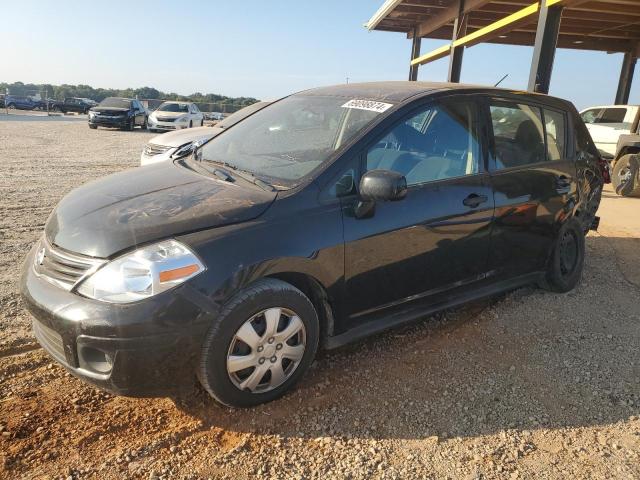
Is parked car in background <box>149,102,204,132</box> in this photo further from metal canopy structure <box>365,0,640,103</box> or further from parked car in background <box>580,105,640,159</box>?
parked car in background <box>580,105,640,159</box>

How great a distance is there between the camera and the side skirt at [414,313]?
300 centimetres

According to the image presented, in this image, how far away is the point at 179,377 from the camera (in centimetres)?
242

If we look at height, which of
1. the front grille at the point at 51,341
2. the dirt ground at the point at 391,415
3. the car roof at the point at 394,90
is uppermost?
the car roof at the point at 394,90

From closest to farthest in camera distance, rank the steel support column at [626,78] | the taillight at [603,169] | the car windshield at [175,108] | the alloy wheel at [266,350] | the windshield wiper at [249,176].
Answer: the alloy wheel at [266,350], the windshield wiper at [249,176], the taillight at [603,169], the steel support column at [626,78], the car windshield at [175,108]

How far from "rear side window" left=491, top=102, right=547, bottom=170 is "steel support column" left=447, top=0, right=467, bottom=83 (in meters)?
9.42

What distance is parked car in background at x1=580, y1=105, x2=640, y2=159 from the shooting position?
13.4 meters

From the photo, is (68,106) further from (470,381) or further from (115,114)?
(470,381)

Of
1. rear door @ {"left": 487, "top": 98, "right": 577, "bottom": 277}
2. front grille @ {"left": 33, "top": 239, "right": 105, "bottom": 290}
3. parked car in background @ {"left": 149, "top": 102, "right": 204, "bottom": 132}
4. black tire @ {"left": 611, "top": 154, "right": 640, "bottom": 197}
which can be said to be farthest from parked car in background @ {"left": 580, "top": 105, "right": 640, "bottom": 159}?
parked car in background @ {"left": 149, "top": 102, "right": 204, "bottom": 132}

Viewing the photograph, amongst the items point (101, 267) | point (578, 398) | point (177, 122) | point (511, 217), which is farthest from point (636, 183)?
point (177, 122)

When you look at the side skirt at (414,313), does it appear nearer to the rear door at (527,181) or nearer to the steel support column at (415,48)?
the rear door at (527,181)

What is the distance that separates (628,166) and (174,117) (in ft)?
55.3

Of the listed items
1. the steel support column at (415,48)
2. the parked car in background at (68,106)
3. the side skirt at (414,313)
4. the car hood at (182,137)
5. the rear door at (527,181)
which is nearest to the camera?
the side skirt at (414,313)

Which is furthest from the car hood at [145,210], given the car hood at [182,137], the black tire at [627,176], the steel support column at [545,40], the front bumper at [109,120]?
the front bumper at [109,120]

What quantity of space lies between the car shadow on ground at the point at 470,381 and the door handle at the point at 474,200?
960 mm
